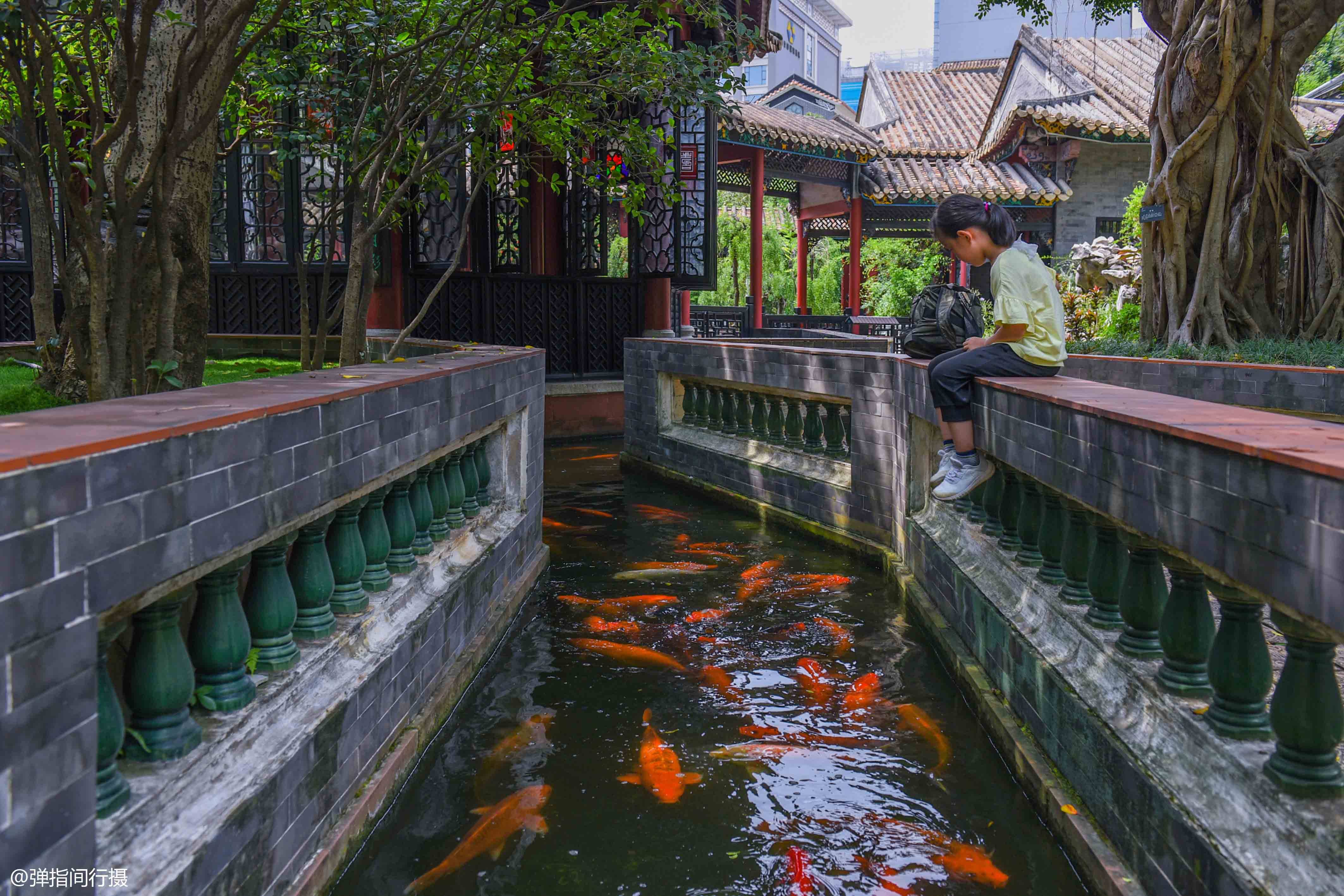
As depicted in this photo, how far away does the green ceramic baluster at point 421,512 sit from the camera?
4820mm

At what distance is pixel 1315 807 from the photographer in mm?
2395

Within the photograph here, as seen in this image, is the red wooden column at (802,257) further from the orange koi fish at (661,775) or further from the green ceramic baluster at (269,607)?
the green ceramic baluster at (269,607)

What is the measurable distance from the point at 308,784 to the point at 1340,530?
8.33 feet

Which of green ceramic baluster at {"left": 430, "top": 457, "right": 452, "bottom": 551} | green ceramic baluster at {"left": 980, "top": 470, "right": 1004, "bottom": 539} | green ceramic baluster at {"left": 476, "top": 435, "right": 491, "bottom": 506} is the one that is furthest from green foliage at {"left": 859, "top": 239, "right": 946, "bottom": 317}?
green ceramic baluster at {"left": 430, "top": 457, "right": 452, "bottom": 551}

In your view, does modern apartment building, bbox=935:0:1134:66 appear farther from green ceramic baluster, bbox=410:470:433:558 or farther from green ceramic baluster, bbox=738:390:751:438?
green ceramic baluster, bbox=410:470:433:558

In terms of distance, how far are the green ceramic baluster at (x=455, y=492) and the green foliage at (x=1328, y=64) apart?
2379 cm

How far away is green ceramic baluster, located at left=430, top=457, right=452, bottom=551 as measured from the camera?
515 centimetres

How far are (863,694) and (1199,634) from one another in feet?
7.07

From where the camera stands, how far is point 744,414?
10.1 metres

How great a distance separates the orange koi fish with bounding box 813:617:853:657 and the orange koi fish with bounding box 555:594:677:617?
0.85 m

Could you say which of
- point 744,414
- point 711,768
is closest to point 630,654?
point 711,768

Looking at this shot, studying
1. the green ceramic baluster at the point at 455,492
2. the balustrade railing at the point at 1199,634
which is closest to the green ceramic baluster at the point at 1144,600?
the balustrade railing at the point at 1199,634

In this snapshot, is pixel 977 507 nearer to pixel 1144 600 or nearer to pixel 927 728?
pixel 927 728

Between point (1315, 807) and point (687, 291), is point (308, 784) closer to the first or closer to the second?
point (1315, 807)
